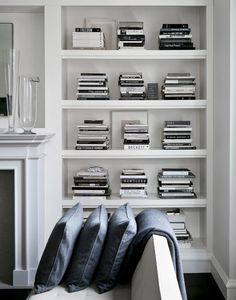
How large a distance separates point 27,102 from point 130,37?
1010mm

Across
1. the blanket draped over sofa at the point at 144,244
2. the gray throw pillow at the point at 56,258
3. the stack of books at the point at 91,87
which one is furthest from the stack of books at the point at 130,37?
the gray throw pillow at the point at 56,258

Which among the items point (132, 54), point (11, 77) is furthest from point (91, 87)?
point (11, 77)

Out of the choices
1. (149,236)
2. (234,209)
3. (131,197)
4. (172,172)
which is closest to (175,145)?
(172,172)

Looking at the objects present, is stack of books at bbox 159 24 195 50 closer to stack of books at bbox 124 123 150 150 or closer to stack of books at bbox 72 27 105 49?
stack of books at bbox 72 27 105 49

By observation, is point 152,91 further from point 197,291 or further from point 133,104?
point 197,291

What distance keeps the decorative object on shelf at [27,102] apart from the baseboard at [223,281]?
5.97ft

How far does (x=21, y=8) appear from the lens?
12.7 feet

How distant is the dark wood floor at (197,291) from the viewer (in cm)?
→ 336

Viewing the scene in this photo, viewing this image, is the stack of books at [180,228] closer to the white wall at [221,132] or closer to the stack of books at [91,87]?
the white wall at [221,132]

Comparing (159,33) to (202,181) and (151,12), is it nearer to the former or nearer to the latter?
(151,12)

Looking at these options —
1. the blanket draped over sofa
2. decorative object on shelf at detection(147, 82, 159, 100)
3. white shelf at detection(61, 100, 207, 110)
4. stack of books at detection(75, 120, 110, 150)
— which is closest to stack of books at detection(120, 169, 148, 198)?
stack of books at detection(75, 120, 110, 150)

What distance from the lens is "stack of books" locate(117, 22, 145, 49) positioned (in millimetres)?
3811

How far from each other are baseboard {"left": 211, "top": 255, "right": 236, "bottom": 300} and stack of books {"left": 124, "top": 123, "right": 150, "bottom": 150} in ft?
3.64

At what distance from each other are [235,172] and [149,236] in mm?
1224
